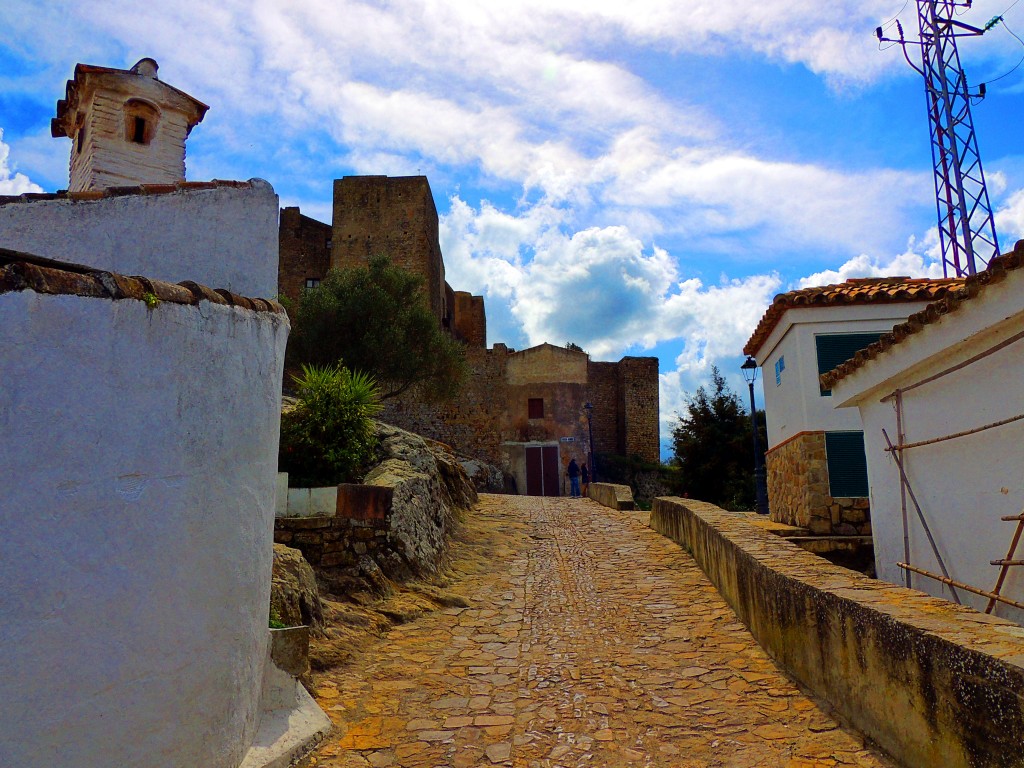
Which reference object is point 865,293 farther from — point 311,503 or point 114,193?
point 114,193

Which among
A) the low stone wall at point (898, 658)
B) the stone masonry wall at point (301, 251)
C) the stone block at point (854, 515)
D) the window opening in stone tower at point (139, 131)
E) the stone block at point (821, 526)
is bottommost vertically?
the low stone wall at point (898, 658)

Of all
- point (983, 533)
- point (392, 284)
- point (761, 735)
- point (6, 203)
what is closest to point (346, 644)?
point (761, 735)

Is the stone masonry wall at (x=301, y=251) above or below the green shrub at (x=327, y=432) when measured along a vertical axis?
above

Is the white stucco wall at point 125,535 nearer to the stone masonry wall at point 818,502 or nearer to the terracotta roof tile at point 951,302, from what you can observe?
the terracotta roof tile at point 951,302

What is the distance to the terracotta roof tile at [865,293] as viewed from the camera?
10758 mm

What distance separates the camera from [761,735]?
470cm

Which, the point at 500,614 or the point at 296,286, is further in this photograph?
the point at 296,286

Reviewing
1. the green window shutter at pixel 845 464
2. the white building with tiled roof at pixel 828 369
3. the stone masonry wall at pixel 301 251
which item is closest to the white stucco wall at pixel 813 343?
the white building with tiled roof at pixel 828 369

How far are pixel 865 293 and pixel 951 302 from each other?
5.32m

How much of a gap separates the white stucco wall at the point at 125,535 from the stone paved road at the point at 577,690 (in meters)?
1.21

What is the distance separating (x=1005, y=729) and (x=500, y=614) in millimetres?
5498

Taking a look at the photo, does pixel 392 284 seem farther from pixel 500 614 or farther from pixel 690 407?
pixel 500 614

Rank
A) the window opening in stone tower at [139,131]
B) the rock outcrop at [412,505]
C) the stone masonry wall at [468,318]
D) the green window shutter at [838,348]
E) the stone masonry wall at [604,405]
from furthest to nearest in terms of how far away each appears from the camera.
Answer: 1. the stone masonry wall at [468,318]
2. the stone masonry wall at [604,405]
3. the green window shutter at [838,348]
4. the rock outcrop at [412,505]
5. the window opening in stone tower at [139,131]

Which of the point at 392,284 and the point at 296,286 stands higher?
the point at 296,286
